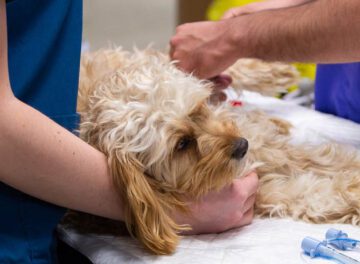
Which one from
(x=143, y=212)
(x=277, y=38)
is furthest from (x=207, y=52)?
(x=143, y=212)

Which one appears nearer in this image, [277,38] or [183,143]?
[183,143]

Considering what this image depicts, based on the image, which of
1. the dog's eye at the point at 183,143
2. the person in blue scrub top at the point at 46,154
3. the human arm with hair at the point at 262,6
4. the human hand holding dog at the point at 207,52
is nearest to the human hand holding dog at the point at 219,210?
the person in blue scrub top at the point at 46,154

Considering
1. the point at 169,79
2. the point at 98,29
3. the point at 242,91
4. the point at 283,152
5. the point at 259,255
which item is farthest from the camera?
the point at 98,29

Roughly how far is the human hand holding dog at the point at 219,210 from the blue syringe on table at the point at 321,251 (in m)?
0.15

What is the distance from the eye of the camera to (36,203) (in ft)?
3.59

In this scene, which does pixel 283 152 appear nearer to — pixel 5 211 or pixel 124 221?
pixel 124 221

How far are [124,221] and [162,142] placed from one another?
16 centimetres

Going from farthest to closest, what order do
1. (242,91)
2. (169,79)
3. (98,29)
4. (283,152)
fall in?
(98,29)
(242,91)
(283,152)
(169,79)

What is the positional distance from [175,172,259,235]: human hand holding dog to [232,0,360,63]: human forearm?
0.43m

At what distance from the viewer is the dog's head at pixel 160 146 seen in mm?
1035

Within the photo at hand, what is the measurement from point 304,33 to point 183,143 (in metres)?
0.46

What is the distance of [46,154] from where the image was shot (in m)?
0.96

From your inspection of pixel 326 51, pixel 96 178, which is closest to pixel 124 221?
pixel 96 178

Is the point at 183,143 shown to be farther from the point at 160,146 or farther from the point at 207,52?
the point at 207,52
